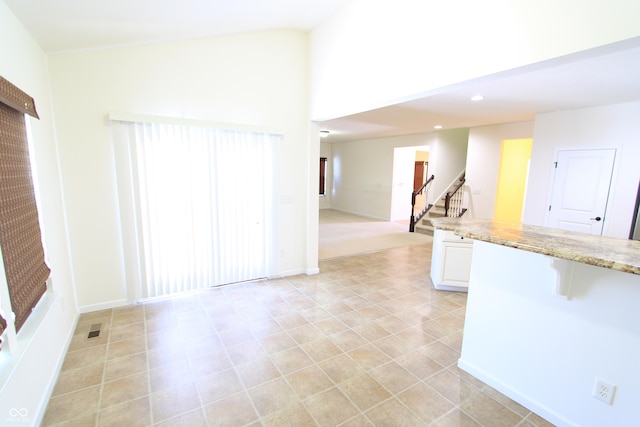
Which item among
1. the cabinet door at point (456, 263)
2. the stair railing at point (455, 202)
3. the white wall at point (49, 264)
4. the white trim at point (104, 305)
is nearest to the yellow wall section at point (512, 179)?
the stair railing at point (455, 202)

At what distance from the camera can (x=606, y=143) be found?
428 cm

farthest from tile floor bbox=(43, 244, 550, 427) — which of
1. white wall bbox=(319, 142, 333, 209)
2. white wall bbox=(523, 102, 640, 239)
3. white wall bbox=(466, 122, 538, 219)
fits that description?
white wall bbox=(319, 142, 333, 209)

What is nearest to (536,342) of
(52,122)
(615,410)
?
(615,410)

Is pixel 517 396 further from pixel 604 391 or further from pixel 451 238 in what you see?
pixel 451 238

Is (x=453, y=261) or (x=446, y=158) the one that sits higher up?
(x=446, y=158)

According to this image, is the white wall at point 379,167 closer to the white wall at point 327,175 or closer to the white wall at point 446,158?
the white wall at point 446,158

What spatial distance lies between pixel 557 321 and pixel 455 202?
18.8 feet

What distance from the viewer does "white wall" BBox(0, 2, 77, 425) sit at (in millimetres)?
1603

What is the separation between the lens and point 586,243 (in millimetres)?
1738

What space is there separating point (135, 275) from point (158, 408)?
1.84 m

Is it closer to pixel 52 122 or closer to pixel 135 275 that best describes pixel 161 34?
pixel 52 122

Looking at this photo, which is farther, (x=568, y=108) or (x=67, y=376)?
(x=568, y=108)

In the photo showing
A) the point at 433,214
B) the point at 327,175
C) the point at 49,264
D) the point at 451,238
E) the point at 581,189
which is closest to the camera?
the point at 49,264

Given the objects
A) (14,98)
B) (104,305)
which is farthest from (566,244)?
(104,305)
